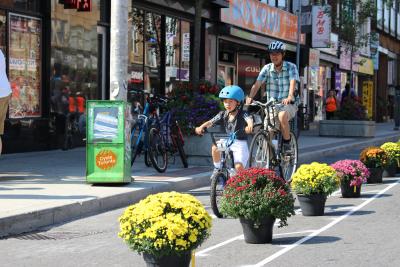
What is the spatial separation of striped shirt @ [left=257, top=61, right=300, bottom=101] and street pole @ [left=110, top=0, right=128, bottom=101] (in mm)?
2133

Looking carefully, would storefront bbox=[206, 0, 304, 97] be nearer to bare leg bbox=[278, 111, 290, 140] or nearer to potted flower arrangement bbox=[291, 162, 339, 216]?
bare leg bbox=[278, 111, 290, 140]

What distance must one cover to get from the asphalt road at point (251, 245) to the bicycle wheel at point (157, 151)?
3071mm

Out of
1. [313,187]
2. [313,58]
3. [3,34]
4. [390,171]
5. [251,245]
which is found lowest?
[251,245]

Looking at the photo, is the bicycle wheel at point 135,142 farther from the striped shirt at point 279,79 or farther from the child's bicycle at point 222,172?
the child's bicycle at point 222,172

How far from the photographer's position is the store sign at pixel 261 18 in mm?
23781

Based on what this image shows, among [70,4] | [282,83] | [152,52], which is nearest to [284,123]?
[282,83]

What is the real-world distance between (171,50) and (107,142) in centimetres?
1081

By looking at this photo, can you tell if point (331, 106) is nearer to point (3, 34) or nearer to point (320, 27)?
point (320, 27)

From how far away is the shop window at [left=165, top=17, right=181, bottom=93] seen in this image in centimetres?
2042

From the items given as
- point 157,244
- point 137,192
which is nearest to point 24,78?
point 137,192

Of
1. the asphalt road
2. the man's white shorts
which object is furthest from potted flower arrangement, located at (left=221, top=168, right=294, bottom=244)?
the man's white shorts

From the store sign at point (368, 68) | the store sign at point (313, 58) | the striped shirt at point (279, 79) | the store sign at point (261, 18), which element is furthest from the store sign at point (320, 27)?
the striped shirt at point (279, 79)

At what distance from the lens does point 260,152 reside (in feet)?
32.9

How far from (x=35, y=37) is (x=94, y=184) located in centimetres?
593
